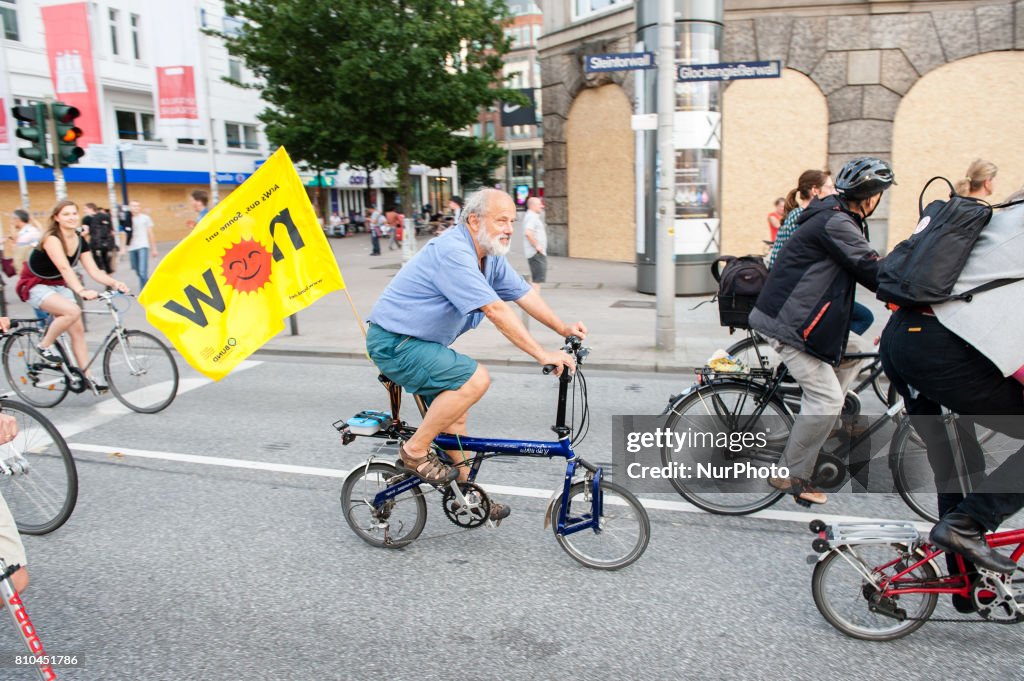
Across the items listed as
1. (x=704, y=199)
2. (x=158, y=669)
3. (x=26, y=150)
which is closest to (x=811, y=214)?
(x=158, y=669)

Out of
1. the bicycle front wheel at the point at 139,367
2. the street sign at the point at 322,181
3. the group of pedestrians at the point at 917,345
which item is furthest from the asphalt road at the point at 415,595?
the street sign at the point at 322,181

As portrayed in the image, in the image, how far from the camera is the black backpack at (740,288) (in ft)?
15.0

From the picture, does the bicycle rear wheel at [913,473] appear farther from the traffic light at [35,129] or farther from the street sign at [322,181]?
the street sign at [322,181]

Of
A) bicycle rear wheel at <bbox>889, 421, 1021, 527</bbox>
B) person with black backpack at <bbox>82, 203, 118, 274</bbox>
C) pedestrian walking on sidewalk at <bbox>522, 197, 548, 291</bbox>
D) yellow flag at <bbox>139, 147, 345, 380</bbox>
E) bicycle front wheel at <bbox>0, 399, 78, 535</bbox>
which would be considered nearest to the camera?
bicycle rear wheel at <bbox>889, 421, 1021, 527</bbox>

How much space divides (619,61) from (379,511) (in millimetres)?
6113

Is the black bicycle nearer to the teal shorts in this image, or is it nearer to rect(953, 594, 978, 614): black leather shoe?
rect(953, 594, 978, 614): black leather shoe

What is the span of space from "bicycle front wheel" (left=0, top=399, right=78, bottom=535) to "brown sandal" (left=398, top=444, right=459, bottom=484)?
1.96 metres

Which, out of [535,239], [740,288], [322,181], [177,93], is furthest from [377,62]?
[322,181]

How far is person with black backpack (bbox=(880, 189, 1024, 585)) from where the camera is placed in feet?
8.61

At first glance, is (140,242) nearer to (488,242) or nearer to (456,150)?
(456,150)

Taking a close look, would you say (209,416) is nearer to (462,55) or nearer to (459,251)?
(459,251)

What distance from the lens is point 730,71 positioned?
806cm

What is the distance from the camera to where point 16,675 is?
2918 mm

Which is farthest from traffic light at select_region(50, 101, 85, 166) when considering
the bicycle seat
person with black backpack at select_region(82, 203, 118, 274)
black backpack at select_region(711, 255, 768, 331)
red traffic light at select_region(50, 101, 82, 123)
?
black backpack at select_region(711, 255, 768, 331)
